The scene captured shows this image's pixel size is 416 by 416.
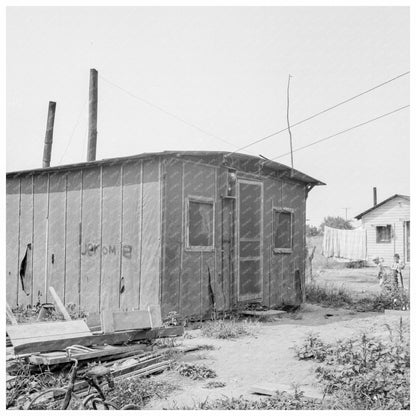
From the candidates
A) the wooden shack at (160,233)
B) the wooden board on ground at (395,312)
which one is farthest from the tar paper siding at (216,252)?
the wooden board on ground at (395,312)

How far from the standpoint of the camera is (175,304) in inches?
388

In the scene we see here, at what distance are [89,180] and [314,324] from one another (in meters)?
5.42

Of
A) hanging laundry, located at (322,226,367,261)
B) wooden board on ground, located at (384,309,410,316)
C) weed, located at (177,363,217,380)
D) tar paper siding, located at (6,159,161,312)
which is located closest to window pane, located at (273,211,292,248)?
wooden board on ground, located at (384,309,410,316)

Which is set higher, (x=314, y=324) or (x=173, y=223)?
(x=173, y=223)

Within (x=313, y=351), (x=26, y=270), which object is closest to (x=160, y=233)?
(x=313, y=351)

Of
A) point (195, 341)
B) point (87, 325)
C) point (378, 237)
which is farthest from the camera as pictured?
point (378, 237)

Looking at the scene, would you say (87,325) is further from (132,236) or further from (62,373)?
(132,236)

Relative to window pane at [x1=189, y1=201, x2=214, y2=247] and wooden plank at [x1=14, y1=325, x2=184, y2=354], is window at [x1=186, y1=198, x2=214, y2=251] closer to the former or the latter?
window pane at [x1=189, y1=201, x2=214, y2=247]

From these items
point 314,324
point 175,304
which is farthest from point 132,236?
point 314,324

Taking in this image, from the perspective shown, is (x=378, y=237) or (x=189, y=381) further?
(x=378, y=237)

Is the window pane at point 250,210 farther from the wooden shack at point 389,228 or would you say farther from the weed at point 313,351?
the wooden shack at point 389,228

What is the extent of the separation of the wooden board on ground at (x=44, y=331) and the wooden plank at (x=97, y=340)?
11cm

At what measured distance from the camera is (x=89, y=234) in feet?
36.3

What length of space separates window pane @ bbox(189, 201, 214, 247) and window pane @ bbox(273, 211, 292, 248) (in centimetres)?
232
